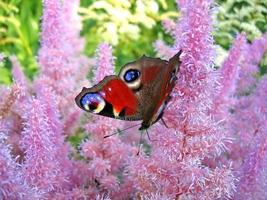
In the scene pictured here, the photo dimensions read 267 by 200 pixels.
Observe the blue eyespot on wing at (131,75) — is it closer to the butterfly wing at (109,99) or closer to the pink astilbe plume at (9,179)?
the butterfly wing at (109,99)

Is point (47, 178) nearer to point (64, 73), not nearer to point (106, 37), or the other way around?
point (64, 73)

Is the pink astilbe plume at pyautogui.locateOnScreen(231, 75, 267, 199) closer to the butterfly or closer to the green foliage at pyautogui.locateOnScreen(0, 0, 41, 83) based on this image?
the butterfly

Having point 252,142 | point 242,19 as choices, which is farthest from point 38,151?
point 242,19

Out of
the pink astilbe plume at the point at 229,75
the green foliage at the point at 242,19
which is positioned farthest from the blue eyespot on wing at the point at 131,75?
the green foliage at the point at 242,19

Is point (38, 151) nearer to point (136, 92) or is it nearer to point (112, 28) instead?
point (136, 92)

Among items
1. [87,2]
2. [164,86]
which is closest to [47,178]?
[164,86]

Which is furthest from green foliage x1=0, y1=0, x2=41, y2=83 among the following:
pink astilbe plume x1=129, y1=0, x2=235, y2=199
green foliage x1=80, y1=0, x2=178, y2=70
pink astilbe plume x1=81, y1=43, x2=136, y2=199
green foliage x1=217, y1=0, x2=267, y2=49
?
pink astilbe plume x1=129, y1=0, x2=235, y2=199
